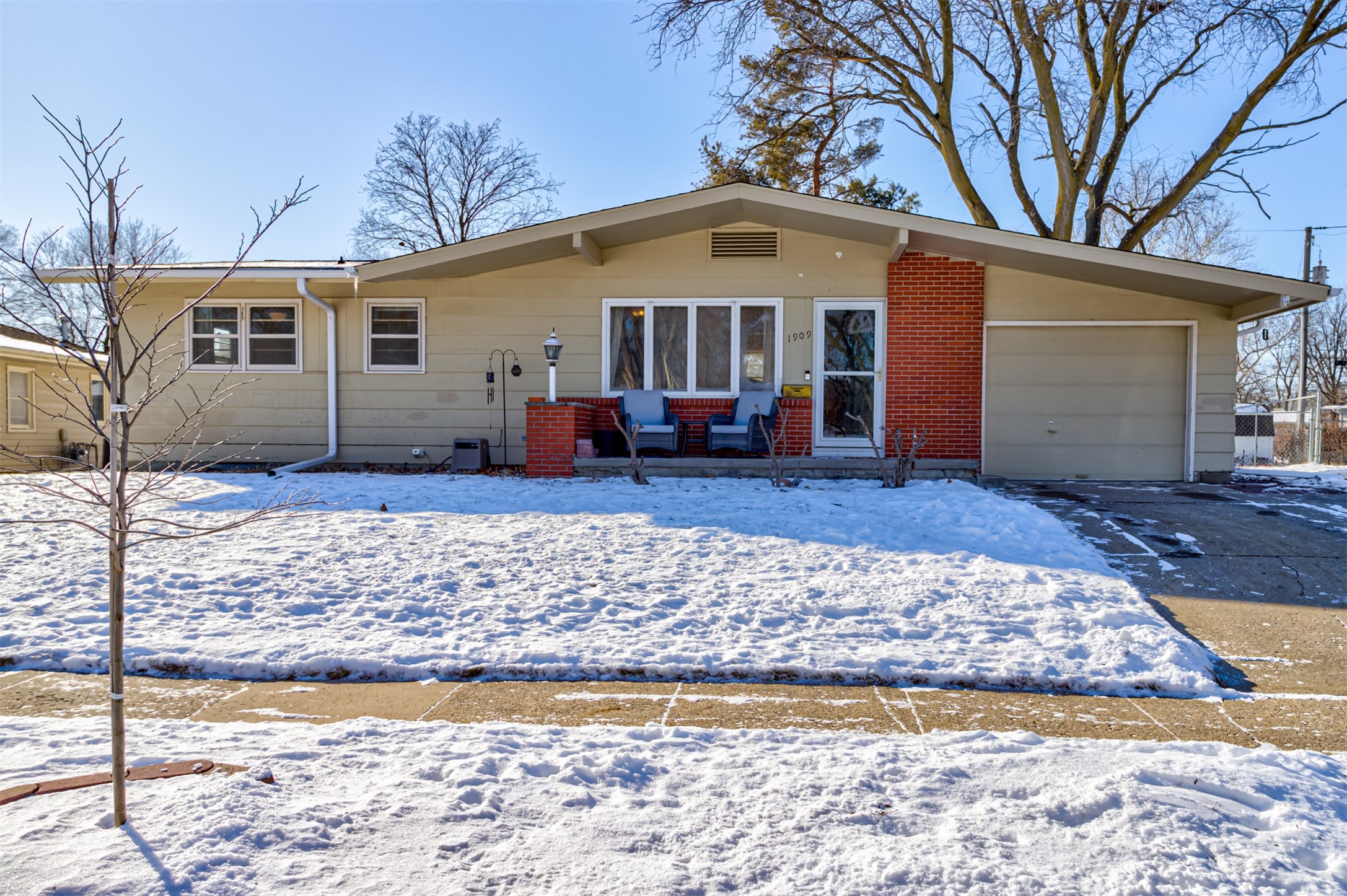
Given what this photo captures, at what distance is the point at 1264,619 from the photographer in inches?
177

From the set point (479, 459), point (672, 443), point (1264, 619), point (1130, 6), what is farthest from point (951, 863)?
point (1130, 6)

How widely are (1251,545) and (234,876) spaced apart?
661cm

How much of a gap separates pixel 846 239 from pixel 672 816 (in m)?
8.36

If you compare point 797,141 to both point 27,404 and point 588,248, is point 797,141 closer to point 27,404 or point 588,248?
point 588,248

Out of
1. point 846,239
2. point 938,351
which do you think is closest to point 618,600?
point 938,351

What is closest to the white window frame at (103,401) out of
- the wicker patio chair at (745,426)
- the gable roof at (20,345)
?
the gable roof at (20,345)

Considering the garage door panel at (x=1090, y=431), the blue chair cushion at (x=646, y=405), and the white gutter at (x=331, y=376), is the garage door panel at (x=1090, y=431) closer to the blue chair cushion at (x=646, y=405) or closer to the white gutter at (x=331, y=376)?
the blue chair cushion at (x=646, y=405)

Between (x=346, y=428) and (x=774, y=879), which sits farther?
(x=346, y=428)

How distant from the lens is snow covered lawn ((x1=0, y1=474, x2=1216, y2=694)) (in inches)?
146

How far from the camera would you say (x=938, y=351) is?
9430 millimetres

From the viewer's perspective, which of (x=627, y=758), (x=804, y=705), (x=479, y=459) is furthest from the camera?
(x=479, y=459)

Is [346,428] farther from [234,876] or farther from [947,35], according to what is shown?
[947,35]

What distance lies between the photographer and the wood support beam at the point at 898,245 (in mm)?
8617

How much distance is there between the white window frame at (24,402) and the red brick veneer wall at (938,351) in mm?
15981
